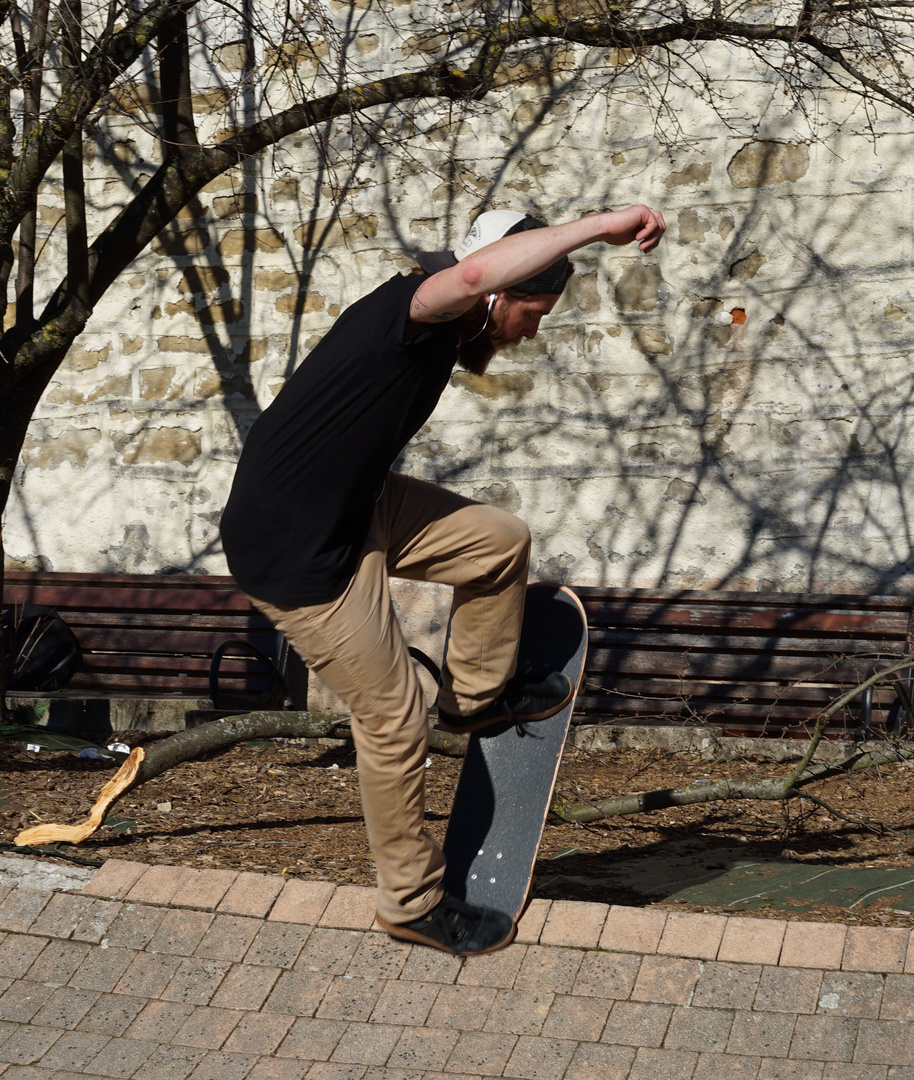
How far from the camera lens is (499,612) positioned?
9.59 ft

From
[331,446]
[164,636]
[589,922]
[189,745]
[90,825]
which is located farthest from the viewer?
[164,636]

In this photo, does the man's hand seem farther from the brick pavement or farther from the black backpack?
the black backpack

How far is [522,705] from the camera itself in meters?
3.07

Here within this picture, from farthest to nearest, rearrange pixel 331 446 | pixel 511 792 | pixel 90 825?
1. pixel 90 825
2. pixel 511 792
3. pixel 331 446

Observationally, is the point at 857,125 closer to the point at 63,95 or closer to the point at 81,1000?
the point at 63,95

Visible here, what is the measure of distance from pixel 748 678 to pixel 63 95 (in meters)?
3.78

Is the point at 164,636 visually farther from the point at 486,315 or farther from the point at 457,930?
the point at 486,315

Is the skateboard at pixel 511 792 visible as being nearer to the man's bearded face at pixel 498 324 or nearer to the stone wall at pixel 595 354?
the man's bearded face at pixel 498 324

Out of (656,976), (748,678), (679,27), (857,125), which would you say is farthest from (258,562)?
(857,125)

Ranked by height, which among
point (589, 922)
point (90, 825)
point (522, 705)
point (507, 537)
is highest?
point (507, 537)

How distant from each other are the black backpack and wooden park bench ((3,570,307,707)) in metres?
0.13

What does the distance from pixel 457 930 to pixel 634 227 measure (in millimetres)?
1629

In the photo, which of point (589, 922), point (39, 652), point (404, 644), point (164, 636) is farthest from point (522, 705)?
point (39, 652)

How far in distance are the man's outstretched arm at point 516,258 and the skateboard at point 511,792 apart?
112 centimetres
